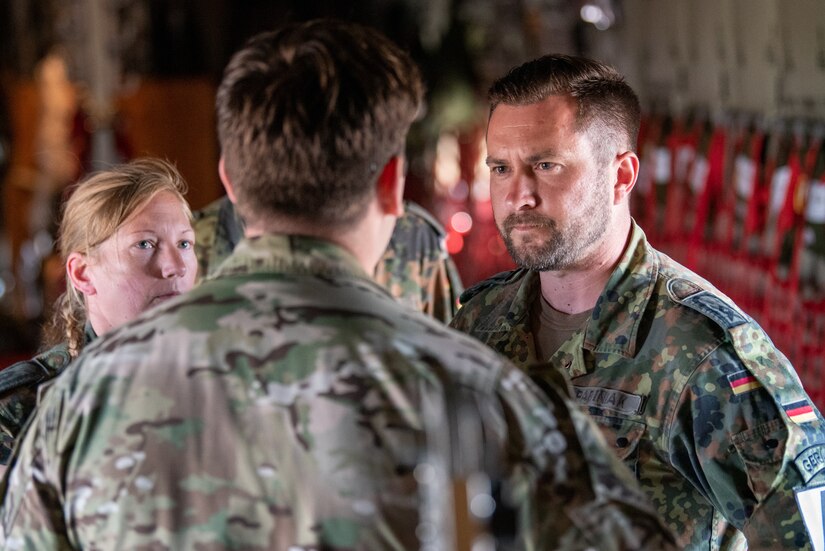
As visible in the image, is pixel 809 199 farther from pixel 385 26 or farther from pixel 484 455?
pixel 385 26

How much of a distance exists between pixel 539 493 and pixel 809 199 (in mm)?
2596

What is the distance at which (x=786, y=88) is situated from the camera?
446 centimetres

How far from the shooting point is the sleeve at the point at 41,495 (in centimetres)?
147

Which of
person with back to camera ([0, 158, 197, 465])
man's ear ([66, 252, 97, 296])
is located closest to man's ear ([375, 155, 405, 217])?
person with back to camera ([0, 158, 197, 465])

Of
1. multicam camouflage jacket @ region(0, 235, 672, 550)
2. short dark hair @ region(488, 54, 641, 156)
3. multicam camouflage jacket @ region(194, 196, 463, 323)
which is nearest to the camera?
multicam camouflage jacket @ region(0, 235, 672, 550)

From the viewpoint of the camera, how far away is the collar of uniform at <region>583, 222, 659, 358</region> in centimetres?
221

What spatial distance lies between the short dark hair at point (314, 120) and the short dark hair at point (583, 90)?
0.92 m

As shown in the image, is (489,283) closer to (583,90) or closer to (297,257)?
(583,90)

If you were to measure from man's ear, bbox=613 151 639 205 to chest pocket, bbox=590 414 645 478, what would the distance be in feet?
1.64

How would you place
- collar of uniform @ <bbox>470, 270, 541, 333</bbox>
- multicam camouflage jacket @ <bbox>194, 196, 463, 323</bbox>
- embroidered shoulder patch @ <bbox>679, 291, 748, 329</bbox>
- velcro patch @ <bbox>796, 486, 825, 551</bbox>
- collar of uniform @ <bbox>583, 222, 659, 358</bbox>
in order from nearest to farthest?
1. velcro patch @ <bbox>796, 486, 825, 551</bbox>
2. embroidered shoulder patch @ <bbox>679, 291, 748, 329</bbox>
3. collar of uniform @ <bbox>583, 222, 659, 358</bbox>
4. collar of uniform @ <bbox>470, 270, 541, 333</bbox>
5. multicam camouflage jacket @ <bbox>194, 196, 463, 323</bbox>

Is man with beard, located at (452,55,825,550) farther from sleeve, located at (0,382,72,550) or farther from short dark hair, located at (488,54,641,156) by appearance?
sleeve, located at (0,382,72,550)

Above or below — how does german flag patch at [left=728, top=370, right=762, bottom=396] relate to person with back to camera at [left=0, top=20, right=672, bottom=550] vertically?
below

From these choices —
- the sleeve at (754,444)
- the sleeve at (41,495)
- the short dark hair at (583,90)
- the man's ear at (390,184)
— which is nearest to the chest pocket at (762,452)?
the sleeve at (754,444)

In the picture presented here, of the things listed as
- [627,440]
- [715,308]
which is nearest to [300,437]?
[627,440]
